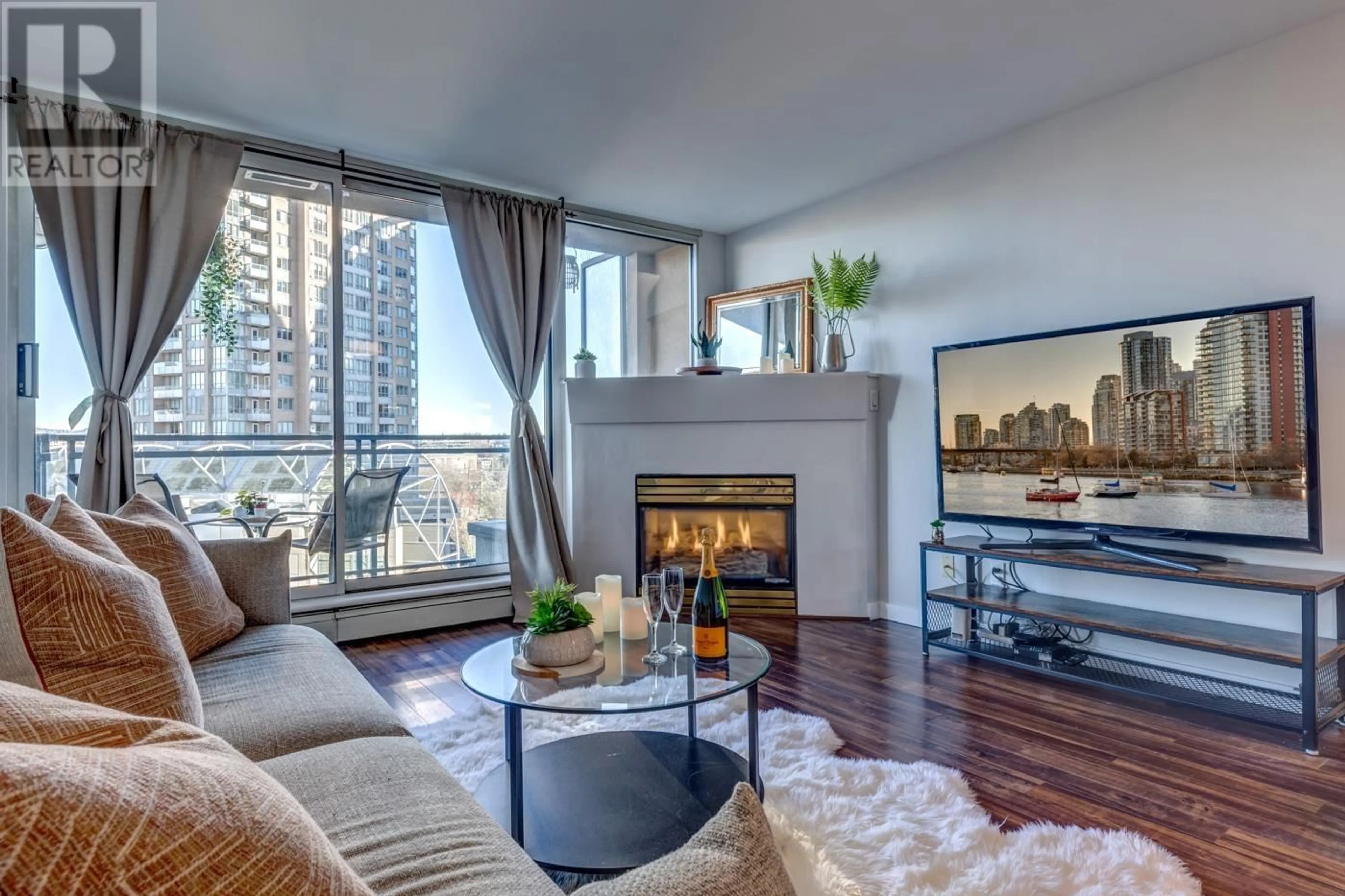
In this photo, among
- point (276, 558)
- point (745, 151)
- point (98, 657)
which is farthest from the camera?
point (745, 151)

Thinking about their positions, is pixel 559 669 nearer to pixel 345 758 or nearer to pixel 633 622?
pixel 633 622

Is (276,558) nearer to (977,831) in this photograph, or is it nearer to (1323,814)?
(977,831)

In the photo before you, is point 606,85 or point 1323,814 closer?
point 1323,814

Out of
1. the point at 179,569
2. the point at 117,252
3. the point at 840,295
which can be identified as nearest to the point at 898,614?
the point at 840,295

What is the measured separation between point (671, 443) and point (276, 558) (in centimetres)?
233

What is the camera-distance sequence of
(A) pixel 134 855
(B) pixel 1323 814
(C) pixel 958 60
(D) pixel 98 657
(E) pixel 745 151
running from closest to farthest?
(A) pixel 134 855
(D) pixel 98 657
(B) pixel 1323 814
(C) pixel 958 60
(E) pixel 745 151

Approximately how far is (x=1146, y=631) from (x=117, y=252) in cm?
442

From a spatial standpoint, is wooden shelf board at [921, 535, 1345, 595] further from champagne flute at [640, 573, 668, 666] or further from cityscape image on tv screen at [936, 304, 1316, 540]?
champagne flute at [640, 573, 668, 666]

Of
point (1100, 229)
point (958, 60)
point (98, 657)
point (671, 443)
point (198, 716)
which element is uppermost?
point (958, 60)

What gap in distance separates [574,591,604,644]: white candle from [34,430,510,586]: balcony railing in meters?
2.15

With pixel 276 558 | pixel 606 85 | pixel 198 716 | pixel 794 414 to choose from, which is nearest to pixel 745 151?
pixel 606 85

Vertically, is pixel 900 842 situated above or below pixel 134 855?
below

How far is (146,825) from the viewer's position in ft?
1.39

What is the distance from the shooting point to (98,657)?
1.09 m
